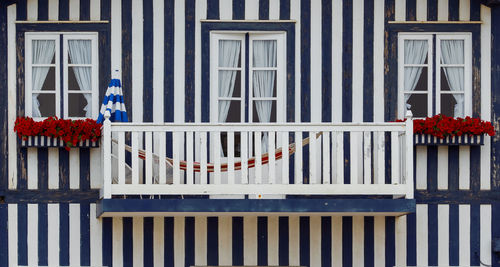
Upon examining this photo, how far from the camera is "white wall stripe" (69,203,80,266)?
14.5 meters

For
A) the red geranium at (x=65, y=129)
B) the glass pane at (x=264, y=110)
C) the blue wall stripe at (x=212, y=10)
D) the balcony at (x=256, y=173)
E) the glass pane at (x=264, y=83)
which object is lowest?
the balcony at (x=256, y=173)

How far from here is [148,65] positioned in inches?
578

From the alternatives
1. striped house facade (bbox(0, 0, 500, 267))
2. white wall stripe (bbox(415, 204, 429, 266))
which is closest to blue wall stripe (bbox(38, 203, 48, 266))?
striped house facade (bbox(0, 0, 500, 267))

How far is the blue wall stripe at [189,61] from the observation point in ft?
48.0

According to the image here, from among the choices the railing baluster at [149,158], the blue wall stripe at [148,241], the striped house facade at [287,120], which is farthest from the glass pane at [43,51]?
the blue wall stripe at [148,241]

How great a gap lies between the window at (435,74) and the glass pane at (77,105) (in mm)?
4085

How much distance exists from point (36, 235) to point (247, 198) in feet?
9.00

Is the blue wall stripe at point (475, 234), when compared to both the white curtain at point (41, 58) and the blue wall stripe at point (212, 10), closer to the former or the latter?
the blue wall stripe at point (212, 10)

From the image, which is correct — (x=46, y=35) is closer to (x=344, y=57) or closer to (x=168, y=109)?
(x=168, y=109)

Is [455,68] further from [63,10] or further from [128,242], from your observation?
[63,10]

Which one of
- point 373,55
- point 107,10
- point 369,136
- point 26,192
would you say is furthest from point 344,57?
point 26,192

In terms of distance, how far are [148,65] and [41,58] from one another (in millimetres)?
1404

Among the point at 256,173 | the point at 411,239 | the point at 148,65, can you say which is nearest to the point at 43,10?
the point at 148,65

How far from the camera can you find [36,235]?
47.5 ft
